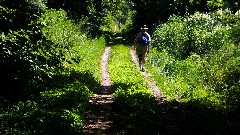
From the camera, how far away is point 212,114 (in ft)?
31.1

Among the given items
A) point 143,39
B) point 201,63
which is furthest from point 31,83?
point 143,39

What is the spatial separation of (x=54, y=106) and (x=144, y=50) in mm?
8647

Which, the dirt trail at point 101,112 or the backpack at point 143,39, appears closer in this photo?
the dirt trail at point 101,112

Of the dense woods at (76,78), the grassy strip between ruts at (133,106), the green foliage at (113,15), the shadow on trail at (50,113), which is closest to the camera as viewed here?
the shadow on trail at (50,113)

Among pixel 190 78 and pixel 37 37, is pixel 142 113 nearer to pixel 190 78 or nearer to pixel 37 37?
pixel 37 37

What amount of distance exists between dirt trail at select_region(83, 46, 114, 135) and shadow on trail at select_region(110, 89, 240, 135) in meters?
0.24

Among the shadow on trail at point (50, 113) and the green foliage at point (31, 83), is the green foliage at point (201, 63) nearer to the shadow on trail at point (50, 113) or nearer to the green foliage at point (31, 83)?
the shadow on trail at point (50, 113)

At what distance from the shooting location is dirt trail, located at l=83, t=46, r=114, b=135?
29.5 feet

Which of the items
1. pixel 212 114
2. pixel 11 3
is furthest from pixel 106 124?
pixel 11 3

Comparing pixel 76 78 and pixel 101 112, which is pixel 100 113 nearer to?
pixel 101 112

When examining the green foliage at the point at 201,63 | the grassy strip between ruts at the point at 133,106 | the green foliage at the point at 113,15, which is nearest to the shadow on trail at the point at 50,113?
the grassy strip between ruts at the point at 133,106

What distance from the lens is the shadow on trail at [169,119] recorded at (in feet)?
27.7

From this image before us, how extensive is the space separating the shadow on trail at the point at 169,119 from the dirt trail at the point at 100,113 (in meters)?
0.24

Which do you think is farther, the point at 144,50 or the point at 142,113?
the point at 144,50
